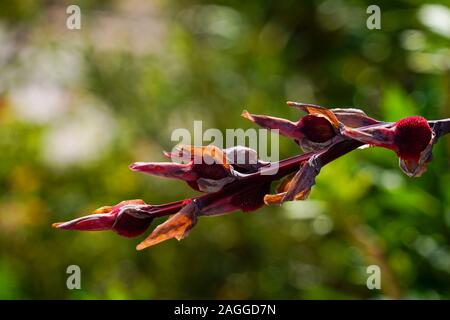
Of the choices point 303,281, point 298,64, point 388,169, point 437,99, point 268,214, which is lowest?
point 303,281

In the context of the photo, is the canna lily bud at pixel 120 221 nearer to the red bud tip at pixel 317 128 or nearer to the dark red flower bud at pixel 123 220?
the dark red flower bud at pixel 123 220

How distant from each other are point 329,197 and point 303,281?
556 millimetres

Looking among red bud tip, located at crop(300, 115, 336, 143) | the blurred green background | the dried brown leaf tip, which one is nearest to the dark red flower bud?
the dried brown leaf tip

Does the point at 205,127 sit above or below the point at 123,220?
above

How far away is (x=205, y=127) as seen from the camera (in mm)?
2791

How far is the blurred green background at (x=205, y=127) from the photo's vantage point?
2168 mm

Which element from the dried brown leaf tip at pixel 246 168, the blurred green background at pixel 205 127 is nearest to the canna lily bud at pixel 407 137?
the dried brown leaf tip at pixel 246 168

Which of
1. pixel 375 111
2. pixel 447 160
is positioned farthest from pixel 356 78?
pixel 447 160

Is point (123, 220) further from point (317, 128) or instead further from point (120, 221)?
point (317, 128)

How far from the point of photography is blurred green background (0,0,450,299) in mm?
2168

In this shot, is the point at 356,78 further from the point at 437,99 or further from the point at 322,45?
the point at 437,99

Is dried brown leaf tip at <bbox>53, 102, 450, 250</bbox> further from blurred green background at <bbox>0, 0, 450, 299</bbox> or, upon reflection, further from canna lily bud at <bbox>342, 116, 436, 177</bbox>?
blurred green background at <bbox>0, 0, 450, 299</bbox>

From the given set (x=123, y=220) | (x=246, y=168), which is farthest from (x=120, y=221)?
(x=246, y=168)

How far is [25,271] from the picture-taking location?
→ 8.95ft
